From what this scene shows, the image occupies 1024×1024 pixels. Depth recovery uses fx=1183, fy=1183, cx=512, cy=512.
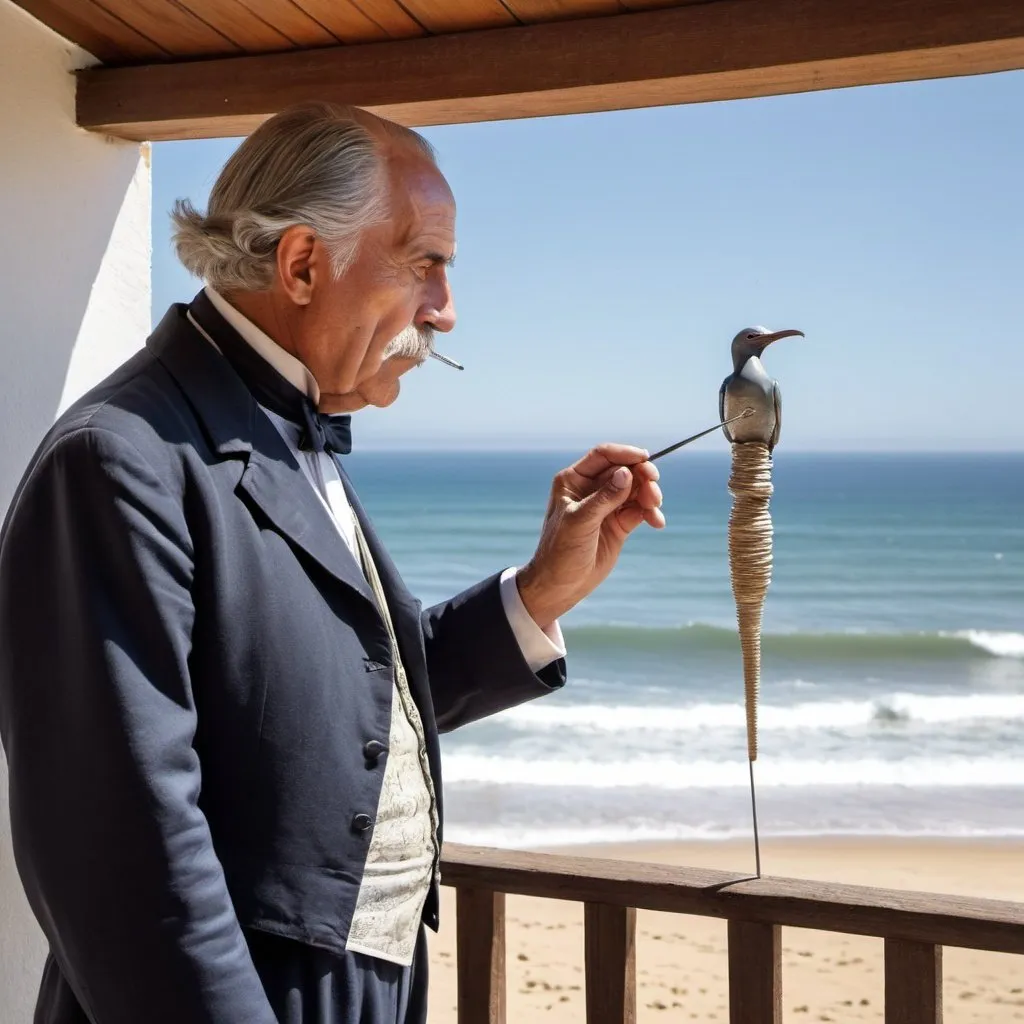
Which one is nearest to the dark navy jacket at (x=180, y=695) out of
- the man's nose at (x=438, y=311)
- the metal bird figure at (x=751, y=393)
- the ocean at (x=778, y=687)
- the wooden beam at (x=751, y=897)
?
the man's nose at (x=438, y=311)

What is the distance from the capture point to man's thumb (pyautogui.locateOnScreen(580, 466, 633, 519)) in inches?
61.9

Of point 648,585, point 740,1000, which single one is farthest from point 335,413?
point 648,585

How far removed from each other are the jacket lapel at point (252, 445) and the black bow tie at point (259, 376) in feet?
0.13

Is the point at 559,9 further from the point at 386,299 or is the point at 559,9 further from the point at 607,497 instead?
the point at 607,497

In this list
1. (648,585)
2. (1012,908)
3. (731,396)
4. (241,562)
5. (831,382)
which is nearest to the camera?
(241,562)

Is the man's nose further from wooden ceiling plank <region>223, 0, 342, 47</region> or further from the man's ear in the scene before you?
wooden ceiling plank <region>223, 0, 342, 47</region>

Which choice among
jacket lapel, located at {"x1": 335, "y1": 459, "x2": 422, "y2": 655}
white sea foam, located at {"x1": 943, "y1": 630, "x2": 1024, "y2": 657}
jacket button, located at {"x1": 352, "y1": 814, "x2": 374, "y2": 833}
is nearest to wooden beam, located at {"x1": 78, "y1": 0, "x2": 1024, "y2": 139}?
jacket lapel, located at {"x1": 335, "y1": 459, "x2": 422, "y2": 655}

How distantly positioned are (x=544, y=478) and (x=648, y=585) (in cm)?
1884

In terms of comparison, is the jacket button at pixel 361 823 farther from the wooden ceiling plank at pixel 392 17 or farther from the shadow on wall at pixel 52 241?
the wooden ceiling plank at pixel 392 17

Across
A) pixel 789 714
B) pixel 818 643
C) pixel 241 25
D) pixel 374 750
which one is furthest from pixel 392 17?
pixel 818 643

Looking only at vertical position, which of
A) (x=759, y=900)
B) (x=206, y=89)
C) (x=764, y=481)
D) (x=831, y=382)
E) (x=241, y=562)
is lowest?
A: (x=759, y=900)

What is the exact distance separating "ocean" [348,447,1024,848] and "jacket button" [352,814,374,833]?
252 inches

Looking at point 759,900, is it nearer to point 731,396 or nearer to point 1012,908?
point 1012,908

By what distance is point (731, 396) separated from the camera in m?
1.41
